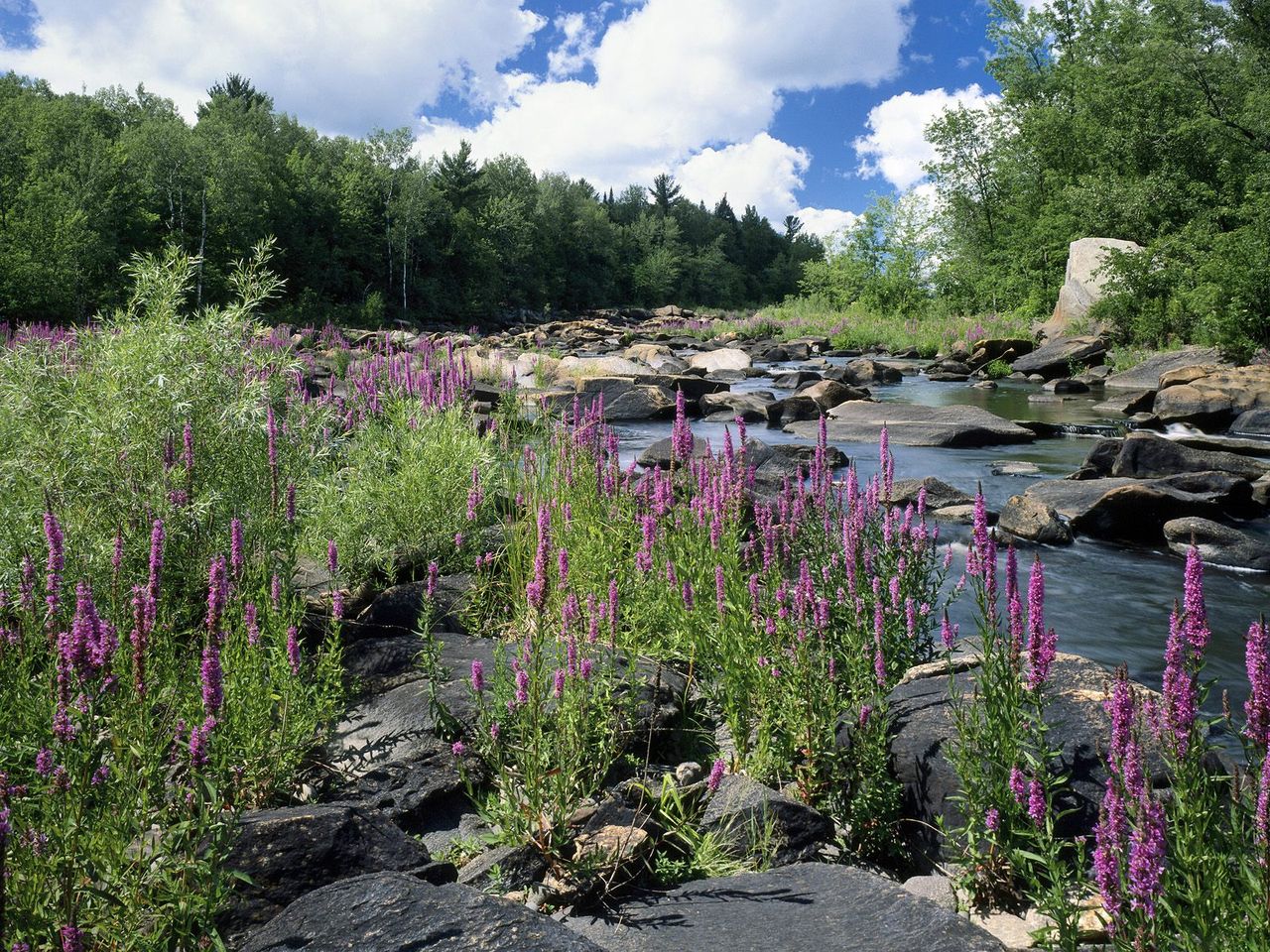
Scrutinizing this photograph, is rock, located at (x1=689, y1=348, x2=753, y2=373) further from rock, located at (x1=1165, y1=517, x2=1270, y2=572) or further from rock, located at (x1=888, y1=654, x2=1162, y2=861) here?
rock, located at (x1=888, y1=654, x2=1162, y2=861)

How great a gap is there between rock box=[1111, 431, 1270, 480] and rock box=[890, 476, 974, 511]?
2.50 metres

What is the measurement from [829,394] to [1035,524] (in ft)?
32.0

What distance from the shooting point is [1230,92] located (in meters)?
34.2

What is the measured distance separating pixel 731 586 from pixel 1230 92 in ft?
138

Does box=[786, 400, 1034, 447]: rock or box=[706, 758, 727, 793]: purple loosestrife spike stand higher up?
box=[786, 400, 1034, 447]: rock

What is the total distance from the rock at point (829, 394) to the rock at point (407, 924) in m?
16.5

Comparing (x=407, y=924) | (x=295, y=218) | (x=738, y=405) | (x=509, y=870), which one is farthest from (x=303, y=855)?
(x=295, y=218)

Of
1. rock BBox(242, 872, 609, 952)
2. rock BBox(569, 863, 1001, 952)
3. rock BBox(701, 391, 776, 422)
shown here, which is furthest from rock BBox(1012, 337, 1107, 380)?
rock BBox(242, 872, 609, 952)

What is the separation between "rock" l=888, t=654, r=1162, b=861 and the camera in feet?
10.9

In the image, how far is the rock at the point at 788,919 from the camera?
2.66 metres

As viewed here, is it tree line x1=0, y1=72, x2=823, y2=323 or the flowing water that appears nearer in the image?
the flowing water

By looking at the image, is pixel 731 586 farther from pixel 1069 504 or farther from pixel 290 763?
pixel 1069 504

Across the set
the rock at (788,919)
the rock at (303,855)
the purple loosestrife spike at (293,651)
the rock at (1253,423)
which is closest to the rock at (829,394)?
the rock at (1253,423)

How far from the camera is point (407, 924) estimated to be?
2.52 meters
